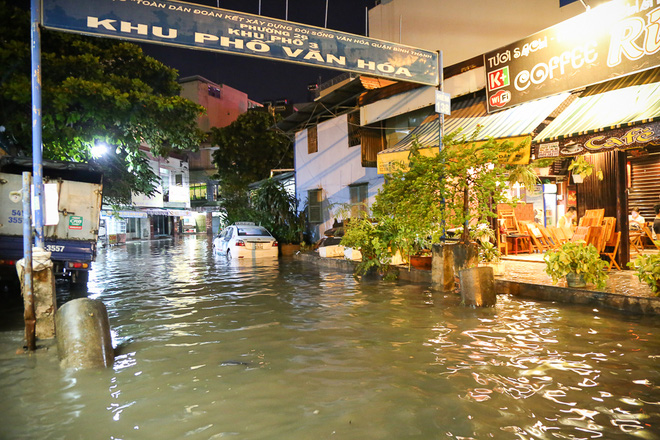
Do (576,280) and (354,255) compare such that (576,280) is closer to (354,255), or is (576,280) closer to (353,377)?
(353,377)

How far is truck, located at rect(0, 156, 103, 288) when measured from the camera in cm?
1002

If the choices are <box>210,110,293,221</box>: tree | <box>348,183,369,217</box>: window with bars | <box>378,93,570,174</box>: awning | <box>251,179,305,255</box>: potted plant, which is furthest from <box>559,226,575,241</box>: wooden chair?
<box>210,110,293,221</box>: tree

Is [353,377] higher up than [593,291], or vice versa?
[593,291]

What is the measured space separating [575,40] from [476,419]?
999 cm

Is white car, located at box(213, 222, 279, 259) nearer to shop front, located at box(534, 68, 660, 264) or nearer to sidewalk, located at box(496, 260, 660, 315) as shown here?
sidewalk, located at box(496, 260, 660, 315)

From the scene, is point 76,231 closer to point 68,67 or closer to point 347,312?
point 68,67

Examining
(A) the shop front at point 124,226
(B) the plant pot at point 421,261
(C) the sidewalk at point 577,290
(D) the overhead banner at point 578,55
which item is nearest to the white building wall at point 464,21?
(D) the overhead banner at point 578,55

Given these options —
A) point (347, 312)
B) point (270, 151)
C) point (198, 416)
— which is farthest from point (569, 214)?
point (270, 151)

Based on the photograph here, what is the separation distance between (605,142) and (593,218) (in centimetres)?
236

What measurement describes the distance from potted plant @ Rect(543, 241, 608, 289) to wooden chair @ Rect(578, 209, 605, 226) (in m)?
2.68

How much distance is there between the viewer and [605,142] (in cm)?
884

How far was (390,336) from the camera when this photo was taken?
247 inches

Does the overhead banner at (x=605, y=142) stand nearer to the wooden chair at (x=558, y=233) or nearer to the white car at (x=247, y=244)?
the wooden chair at (x=558, y=233)

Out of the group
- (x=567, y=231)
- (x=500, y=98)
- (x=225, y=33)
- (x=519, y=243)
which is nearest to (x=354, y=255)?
(x=519, y=243)
